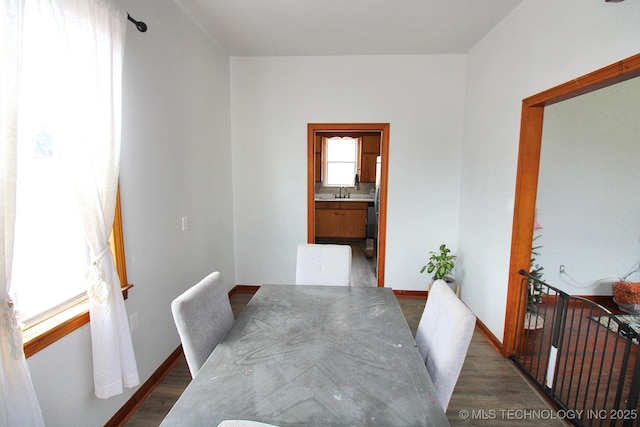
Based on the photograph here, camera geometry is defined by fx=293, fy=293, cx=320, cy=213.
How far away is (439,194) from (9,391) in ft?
12.2

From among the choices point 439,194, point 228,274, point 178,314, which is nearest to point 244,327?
point 178,314

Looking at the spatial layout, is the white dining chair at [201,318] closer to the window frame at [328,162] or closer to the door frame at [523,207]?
the door frame at [523,207]

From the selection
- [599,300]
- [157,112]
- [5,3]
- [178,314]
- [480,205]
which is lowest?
[599,300]

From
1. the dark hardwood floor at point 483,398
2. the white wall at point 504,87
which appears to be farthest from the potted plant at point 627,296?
the dark hardwood floor at point 483,398

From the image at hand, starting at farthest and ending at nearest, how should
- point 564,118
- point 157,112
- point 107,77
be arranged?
point 564,118 → point 157,112 → point 107,77

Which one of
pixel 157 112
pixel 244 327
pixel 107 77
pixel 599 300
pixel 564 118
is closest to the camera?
pixel 244 327

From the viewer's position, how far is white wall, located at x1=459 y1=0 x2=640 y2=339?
1606 mm

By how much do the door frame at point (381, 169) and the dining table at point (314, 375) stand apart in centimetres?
204

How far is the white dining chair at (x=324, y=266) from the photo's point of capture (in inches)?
86.6

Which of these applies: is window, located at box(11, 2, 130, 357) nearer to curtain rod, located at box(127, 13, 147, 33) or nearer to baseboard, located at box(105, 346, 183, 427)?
curtain rod, located at box(127, 13, 147, 33)

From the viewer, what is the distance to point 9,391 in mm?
1080

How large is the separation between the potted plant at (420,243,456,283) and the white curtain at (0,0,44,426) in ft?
10.9

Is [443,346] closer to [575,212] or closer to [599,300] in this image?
[575,212]

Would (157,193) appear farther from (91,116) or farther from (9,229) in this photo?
(9,229)
